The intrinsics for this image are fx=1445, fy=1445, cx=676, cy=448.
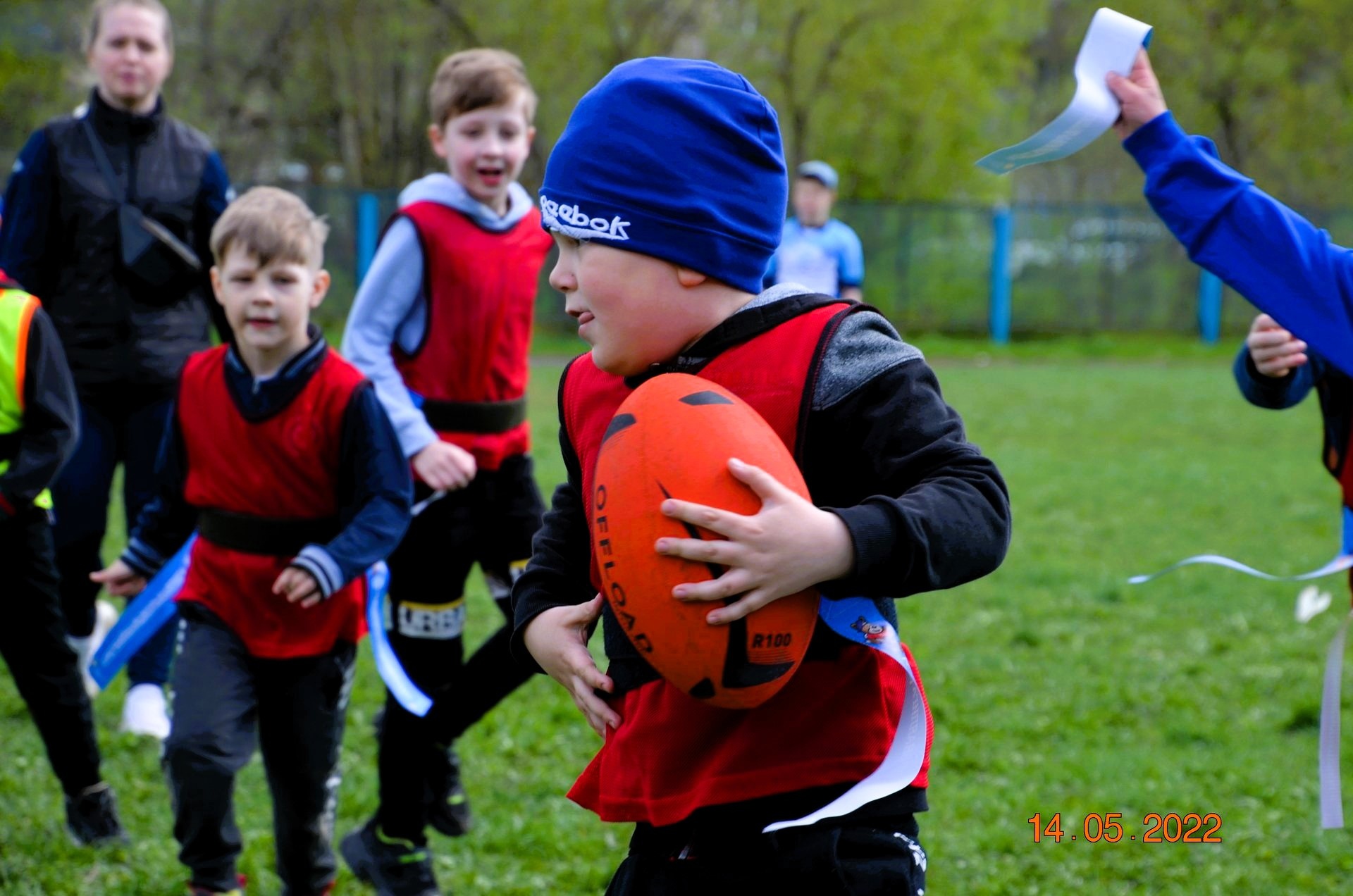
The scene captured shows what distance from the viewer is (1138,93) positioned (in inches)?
98.5

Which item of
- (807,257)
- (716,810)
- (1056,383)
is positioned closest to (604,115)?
(716,810)

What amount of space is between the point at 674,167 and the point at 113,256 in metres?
3.92

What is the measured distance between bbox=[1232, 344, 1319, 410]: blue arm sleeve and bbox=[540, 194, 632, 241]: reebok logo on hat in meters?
2.11

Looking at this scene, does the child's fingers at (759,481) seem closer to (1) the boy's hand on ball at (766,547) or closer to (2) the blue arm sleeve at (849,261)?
(1) the boy's hand on ball at (766,547)

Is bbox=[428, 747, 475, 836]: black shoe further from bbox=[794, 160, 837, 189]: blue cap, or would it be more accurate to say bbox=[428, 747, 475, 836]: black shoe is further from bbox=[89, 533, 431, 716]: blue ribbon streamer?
bbox=[794, 160, 837, 189]: blue cap

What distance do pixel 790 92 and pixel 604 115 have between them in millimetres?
27875

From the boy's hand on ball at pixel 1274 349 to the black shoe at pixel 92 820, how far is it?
355 cm

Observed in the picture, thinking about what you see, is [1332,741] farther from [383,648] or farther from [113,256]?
[113,256]

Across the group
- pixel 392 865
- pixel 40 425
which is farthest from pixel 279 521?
pixel 392 865

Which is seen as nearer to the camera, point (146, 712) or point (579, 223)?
point (579, 223)

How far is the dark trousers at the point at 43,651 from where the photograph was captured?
4305mm

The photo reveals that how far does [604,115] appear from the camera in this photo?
212 cm

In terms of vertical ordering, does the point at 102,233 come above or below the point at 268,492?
above

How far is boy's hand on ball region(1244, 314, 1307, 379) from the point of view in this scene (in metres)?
3.49
